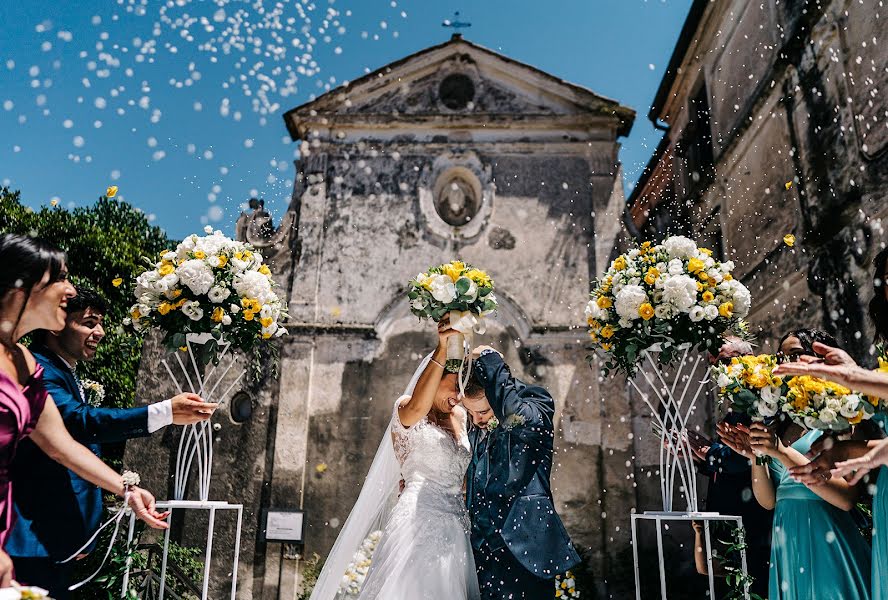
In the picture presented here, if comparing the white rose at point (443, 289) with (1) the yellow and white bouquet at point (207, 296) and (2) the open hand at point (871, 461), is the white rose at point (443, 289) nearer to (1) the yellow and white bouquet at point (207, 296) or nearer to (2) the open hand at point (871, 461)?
(1) the yellow and white bouquet at point (207, 296)

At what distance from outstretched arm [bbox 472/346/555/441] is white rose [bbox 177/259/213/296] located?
8.43 feet

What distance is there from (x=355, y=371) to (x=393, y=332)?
0.86 meters

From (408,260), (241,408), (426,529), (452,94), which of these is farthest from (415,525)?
(452,94)

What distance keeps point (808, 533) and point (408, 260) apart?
7.76m

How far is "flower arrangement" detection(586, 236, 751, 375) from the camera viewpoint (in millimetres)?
4938

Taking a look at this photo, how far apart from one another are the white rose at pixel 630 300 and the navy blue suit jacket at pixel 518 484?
59.4 inches

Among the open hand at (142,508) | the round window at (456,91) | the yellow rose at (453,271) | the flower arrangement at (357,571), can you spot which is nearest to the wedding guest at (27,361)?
the open hand at (142,508)

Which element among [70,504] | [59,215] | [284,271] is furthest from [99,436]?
[59,215]

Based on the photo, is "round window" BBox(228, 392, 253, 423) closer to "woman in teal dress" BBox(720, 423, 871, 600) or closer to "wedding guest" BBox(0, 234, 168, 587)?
"wedding guest" BBox(0, 234, 168, 587)

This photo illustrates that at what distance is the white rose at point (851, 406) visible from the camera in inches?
127

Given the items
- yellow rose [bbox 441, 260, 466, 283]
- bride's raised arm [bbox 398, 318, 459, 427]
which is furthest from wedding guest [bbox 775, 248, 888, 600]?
yellow rose [bbox 441, 260, 466, 283]

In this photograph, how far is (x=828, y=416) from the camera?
3.29 m

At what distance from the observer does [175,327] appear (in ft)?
17.5

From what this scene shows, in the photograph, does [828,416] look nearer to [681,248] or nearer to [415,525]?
[681,248]
